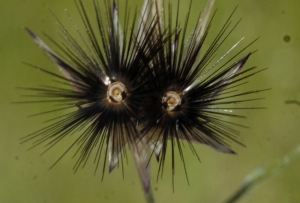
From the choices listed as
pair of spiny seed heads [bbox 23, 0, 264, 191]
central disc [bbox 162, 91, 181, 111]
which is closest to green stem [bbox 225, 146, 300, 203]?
pair of spiny seed heads [bbox 23, 0, 264, 191]

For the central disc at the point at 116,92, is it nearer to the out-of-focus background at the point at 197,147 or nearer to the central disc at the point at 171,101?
the central disc at the point at 171,101

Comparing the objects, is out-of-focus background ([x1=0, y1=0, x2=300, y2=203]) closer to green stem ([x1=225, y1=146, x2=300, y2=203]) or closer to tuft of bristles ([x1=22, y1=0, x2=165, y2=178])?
green stem ([x1=225, y1=146, x2=300, y2=203])

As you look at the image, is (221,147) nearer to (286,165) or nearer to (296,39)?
(286,165)

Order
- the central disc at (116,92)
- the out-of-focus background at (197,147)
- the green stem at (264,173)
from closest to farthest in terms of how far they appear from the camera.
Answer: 1. the central disc at (116,92)
2. the green stem at (264,173)
3. the out-of-focus background at (197,147)

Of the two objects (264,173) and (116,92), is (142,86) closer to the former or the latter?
(116,92)

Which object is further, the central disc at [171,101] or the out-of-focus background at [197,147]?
the out-of-focus background at [197,147]

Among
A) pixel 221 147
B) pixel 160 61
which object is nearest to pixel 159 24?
pixel 160 61

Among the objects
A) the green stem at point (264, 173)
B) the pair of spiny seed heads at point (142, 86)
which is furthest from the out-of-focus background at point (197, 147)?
the pair of spiny seed heads at point (142, 86)

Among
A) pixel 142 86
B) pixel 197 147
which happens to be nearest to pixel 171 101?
pixel 142 86
